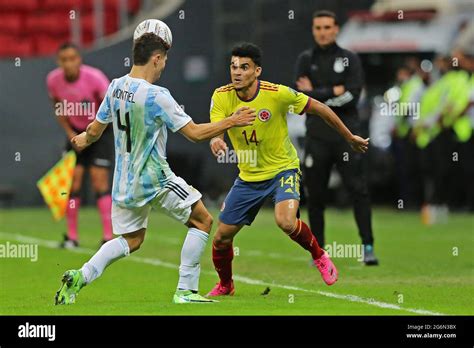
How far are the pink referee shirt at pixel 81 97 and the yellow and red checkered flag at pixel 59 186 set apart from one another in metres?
0.71

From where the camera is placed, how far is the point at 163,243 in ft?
57.8

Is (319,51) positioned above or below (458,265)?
above

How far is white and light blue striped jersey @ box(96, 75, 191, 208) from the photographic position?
10.3 m

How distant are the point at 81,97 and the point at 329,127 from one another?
3.84m

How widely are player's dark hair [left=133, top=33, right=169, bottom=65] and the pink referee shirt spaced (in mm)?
6437

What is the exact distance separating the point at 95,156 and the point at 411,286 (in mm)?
5775

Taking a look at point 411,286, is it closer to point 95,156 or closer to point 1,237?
point 95,156

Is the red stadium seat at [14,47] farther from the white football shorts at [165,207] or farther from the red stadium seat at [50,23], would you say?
the white football shorts at [165,207]

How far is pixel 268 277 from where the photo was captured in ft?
43.1

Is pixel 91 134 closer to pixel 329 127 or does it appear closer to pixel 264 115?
pixel 264 115

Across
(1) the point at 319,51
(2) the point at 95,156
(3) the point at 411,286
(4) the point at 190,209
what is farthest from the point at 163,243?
(4) the point at 190,209

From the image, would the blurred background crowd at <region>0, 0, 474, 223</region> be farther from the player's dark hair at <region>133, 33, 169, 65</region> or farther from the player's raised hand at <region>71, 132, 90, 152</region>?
the player's dark hair at <region>133, 33, 169, 65</region>

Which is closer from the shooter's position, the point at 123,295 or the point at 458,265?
the point at 123,295
